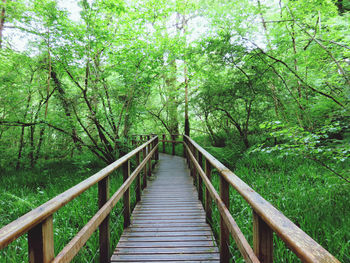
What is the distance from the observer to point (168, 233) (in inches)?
114

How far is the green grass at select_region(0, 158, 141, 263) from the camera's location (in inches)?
106

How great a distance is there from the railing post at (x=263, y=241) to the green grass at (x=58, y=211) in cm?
145

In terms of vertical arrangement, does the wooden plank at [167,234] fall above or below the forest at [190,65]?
below

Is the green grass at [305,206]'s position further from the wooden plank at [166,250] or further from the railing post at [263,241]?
the railing post at [263,241]

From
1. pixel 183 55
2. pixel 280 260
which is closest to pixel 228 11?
pixel 183 55

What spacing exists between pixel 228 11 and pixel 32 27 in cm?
598

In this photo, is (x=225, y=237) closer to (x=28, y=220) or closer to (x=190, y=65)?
(x=28, y=220)

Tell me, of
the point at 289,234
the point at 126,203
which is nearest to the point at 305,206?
the point at 126,203

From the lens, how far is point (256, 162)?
650cm

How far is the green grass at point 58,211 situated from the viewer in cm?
270

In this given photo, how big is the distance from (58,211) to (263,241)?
4.25 m

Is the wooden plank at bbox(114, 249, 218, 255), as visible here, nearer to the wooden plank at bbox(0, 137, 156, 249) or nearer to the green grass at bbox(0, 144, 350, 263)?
the green grass at bbox(0, 144, 350, 263)

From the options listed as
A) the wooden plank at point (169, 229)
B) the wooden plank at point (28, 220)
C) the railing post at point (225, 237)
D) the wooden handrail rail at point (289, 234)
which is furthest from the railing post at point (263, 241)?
the wooden plank at point (169, 229)

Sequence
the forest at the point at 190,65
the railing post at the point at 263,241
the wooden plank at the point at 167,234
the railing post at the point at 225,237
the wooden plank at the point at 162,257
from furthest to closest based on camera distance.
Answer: the forest at the point at 190,65 < the wooden plank at the point at 167,234 < the wooden plank at the point at 162,257 < the railing post at the point at 225,237 < the railing post at the point at 263,241
